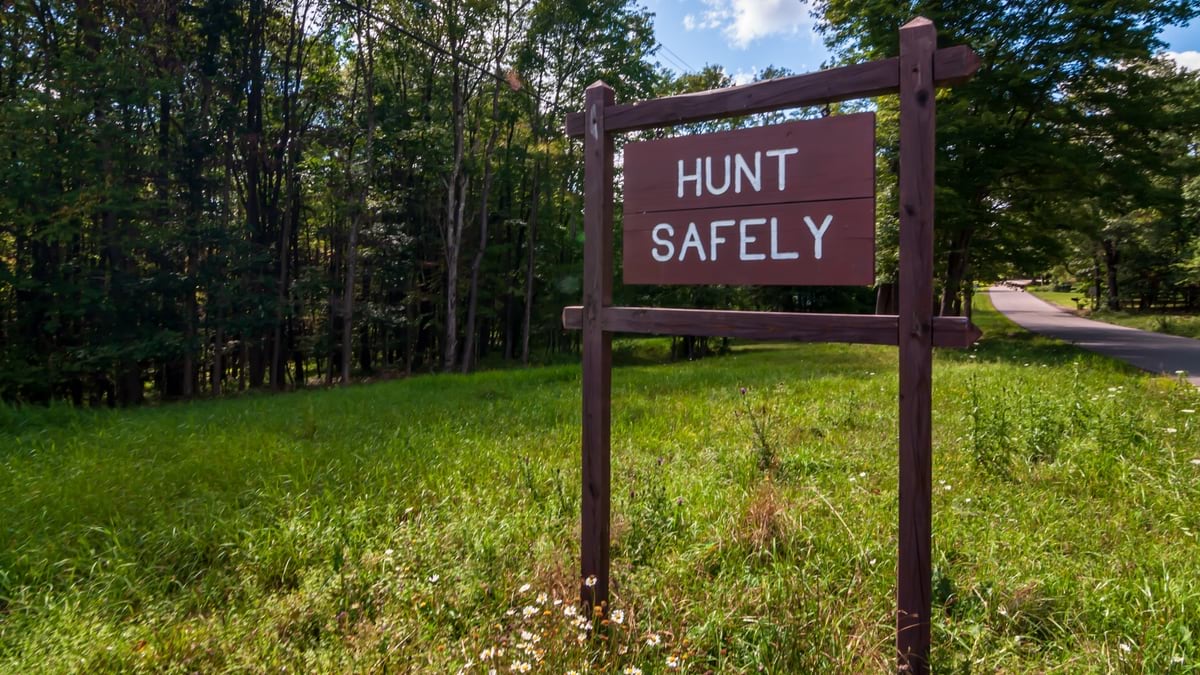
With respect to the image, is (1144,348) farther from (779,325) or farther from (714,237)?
(714,237)

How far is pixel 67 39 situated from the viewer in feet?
41.1

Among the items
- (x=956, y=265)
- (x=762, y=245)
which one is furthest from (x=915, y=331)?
(x=956, y=265)

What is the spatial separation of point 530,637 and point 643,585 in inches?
29.1

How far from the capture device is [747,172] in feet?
7.16

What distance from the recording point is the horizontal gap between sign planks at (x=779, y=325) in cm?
189

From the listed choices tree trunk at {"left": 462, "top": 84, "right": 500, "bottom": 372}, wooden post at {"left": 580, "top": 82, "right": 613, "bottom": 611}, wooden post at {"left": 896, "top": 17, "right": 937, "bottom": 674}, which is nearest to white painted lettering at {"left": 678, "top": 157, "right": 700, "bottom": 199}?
wooden post at {"left": 580, "top": 82, "right": 613, "bottom": 611}

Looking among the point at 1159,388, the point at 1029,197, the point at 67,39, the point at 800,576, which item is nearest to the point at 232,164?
the point at 67,39

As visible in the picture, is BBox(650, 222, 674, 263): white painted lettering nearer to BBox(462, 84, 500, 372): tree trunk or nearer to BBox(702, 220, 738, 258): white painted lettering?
BBox(702, 220, 738, 258): white painted lettering

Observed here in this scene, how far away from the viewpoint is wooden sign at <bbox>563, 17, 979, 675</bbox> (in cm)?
190

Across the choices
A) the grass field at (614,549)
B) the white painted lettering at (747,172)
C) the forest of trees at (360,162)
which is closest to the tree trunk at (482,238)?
the forest of trees at (360,162)

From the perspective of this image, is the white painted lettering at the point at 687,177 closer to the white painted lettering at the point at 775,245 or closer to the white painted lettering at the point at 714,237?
the white painted lettering at the point at 714,237

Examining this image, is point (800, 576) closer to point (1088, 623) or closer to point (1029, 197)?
point (1088, 623)

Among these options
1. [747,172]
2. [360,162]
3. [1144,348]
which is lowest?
[1144,348]

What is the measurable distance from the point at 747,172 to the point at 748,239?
23 cm
